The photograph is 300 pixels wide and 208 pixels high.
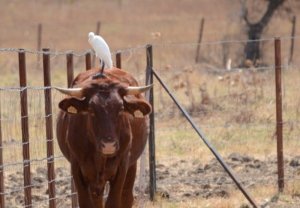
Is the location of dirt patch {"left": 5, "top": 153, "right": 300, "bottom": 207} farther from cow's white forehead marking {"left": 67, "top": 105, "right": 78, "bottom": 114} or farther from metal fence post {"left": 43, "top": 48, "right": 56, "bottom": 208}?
cow's white forehead marking {"left": 67, "top": 105, "right": 78, "bottom": 114}

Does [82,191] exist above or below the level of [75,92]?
below

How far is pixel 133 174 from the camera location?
10.2 metres

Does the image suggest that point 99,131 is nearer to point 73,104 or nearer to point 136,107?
point 73,104

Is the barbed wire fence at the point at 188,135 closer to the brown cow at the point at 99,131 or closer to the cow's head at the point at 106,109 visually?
the brown cow at the point at 99,131

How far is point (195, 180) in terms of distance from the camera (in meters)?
13.8

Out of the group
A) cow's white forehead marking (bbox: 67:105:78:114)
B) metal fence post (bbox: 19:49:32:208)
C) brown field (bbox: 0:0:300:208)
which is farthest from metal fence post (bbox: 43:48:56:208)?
cow's white forehead marking (bbox: 67:105:78:114)

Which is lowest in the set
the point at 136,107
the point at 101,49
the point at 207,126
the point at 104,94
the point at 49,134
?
the point at 207,126

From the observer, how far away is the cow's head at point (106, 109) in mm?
8648

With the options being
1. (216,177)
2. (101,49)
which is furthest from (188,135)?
(101,49)

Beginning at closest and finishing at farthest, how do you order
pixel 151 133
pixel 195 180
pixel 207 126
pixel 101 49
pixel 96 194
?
pixel 96 194 < pixel 101 49 < pixel 151 133 < pixel 195 180 < pixel 207 126

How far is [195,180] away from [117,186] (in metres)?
4.49

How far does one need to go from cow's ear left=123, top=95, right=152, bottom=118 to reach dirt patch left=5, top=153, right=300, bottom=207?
116 inches

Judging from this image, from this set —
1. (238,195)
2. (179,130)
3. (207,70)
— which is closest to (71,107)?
(238,195)

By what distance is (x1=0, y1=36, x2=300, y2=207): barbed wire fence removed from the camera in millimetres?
12289
